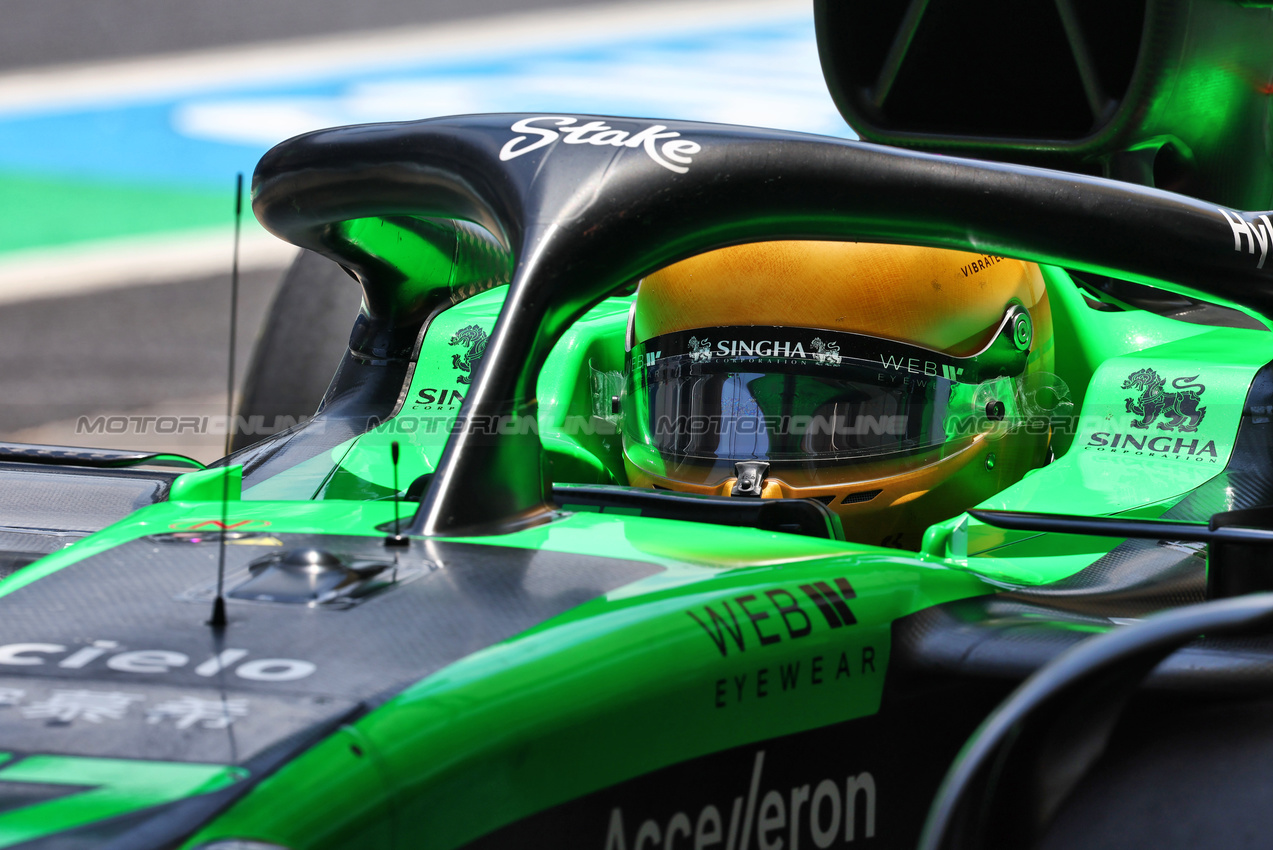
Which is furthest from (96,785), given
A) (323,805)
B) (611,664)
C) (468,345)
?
(468,345)

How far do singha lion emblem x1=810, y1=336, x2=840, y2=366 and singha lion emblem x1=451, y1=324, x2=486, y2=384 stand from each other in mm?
658

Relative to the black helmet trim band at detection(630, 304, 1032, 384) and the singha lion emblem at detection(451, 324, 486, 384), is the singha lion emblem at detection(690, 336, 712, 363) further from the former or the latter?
the singha lion emblem at detection(451, 324, 486, 384)

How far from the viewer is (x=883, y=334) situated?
1.79 metres

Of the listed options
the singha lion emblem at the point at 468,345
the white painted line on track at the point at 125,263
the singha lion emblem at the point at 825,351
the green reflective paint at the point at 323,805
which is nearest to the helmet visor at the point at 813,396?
the singha lion emblem at the point at 825,351

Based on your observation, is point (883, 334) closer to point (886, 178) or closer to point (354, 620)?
point (886, 178)

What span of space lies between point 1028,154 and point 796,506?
132 centimetres

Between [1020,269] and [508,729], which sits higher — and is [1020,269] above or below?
above

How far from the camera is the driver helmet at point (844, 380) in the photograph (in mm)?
1763

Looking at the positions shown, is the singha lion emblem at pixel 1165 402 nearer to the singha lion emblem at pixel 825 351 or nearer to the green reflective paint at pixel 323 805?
the singha lion emblem at pixel 825 351

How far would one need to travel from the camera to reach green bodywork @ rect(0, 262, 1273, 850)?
2.24ft

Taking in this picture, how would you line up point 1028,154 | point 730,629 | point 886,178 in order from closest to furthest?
point 730,629 < point 886,178 < point 1028,154

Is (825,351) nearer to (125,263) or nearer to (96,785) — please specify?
(96,785)

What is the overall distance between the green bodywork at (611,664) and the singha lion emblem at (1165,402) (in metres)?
0.02

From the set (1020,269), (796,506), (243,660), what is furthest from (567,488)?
(1020,269)
